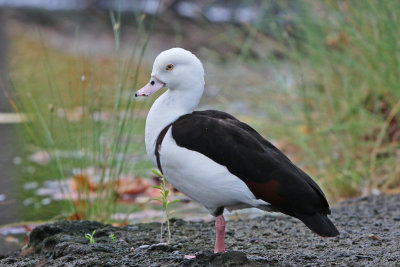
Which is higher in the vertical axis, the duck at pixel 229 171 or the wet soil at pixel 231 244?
the duck at pixel 229 171

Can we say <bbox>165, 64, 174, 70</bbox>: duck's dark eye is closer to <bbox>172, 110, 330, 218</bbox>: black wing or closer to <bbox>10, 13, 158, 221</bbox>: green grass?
<bbox>172, 110, 330, 218</bbox>: black wing

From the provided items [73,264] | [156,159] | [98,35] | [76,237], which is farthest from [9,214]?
[98,35]

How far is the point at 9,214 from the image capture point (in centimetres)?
471

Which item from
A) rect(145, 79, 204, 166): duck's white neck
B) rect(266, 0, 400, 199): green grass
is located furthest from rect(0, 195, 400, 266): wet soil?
rect(266, 0, 400, 199): green grass

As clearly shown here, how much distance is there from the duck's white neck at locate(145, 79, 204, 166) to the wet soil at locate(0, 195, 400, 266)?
47 centimetres

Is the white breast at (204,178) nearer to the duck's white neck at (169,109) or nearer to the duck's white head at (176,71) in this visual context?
the duck's white neck at (169,109)

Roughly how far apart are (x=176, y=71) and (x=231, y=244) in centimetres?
97

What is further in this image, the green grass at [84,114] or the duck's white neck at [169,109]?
the green grass at [84,114]

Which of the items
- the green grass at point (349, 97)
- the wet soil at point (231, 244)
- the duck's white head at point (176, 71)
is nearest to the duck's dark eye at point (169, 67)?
the duck's white head at point (176, 71)

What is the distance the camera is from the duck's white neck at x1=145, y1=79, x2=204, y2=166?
279cm

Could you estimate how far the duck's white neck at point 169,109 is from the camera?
2791 mm

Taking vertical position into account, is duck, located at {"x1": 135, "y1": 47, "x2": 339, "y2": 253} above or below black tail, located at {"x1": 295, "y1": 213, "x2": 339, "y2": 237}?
above

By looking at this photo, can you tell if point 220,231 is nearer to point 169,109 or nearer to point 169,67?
point 169,109

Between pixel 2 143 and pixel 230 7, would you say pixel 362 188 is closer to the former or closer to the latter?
pixel 2 143
